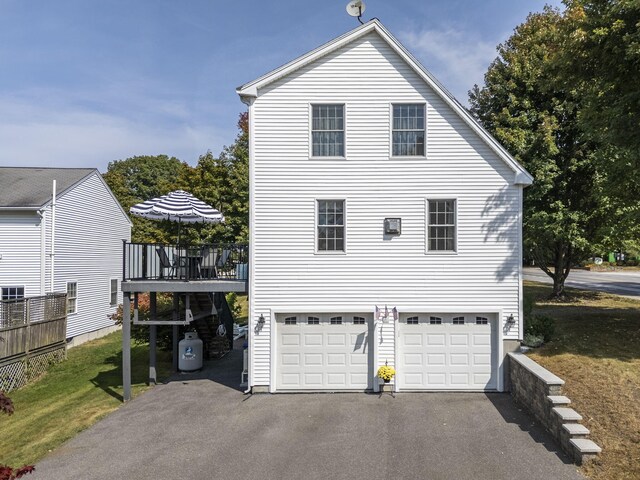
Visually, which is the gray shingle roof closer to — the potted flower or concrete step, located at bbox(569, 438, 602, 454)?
the potted flower

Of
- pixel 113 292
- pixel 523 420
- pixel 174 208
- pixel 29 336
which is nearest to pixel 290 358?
pixel 174 208

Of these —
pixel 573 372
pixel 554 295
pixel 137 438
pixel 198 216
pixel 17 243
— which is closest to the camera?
pixel 137 438

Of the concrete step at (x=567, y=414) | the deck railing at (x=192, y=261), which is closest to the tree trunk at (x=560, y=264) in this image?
the concrete step at (x=567, y=414)

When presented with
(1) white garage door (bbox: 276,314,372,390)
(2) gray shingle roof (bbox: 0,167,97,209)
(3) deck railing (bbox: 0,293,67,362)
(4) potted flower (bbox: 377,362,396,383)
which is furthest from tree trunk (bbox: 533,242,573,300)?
(2) gray shingle roof (bbox: 0,167,97,209)

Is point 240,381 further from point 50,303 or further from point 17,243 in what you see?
point 17,243

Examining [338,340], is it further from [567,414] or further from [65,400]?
[65,400]

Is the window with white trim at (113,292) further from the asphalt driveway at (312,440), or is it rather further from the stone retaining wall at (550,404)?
the stone retaining wall at (550,404)

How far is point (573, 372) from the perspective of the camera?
31.4 feet

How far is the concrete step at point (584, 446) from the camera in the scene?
688 centimetres

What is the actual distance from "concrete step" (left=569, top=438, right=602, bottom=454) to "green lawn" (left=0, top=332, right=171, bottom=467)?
33.7 feet

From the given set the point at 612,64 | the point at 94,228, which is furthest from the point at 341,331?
the point at 94,228

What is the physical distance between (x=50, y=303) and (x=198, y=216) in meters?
8.33

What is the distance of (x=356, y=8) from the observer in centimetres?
1157

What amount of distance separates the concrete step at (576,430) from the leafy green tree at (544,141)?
11847 millimetres
